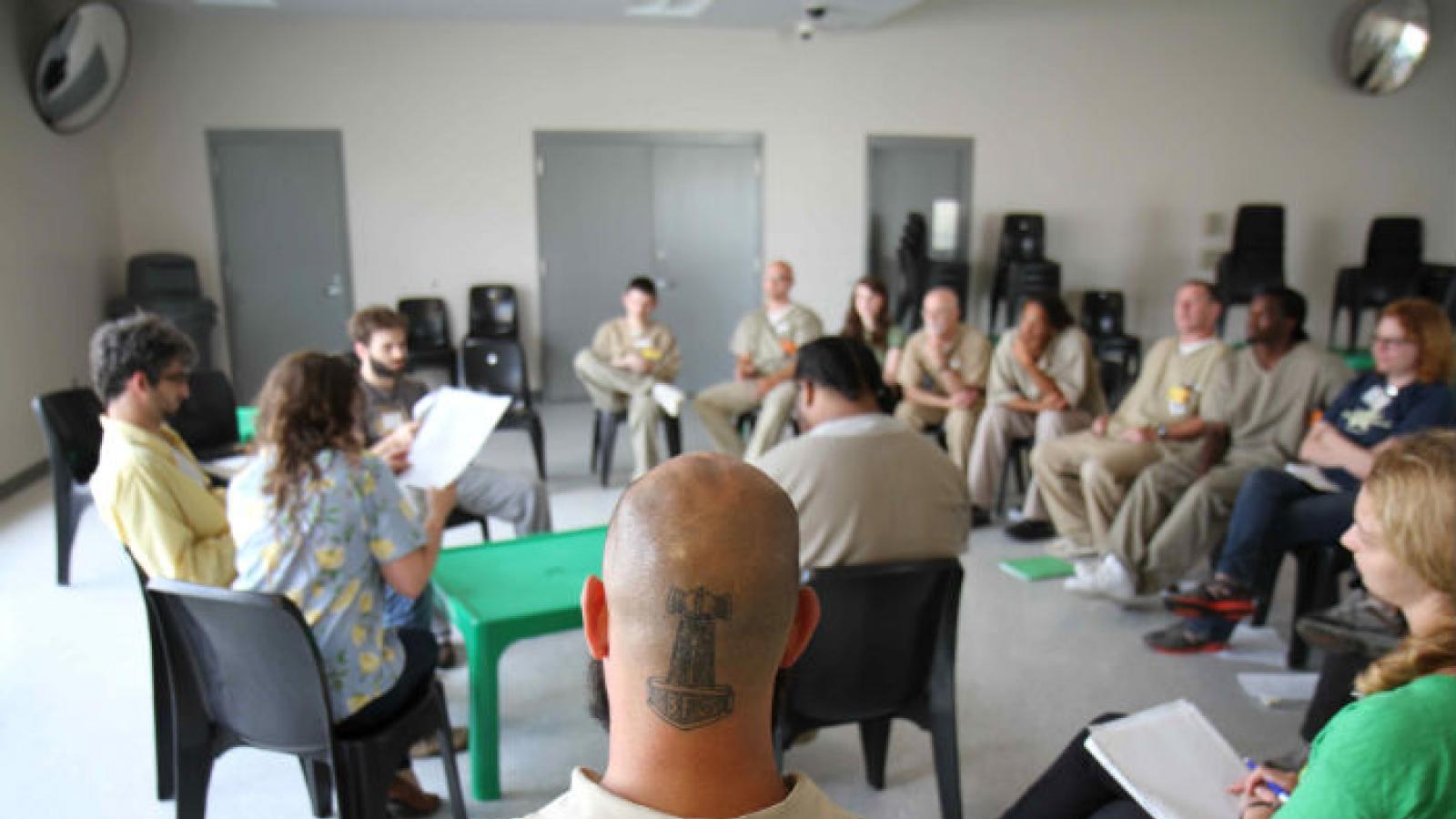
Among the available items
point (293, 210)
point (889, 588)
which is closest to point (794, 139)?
point (293, 210)

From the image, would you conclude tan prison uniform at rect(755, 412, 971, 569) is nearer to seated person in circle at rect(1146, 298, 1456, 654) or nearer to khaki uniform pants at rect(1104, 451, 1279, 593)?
seated person in circle at rect(1146, 298, 1456, 654)

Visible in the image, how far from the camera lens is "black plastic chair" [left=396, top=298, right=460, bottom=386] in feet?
23.9

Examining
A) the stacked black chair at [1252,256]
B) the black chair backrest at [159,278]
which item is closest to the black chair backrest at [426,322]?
the black chair backrest at [159,278]

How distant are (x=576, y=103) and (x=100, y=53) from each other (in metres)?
3.09

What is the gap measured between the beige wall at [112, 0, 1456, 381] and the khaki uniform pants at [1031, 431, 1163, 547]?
13.8 ft

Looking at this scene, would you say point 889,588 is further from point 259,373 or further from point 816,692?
point 259,373

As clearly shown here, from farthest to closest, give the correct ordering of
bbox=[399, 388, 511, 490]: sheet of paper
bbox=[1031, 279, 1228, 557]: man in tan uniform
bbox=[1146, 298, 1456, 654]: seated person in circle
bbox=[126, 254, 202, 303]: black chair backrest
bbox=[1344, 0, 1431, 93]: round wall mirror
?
bbox=[1344, 0, 1431, 93]: round wall mirror → bbox=[126, 254, 202, 303]: black chair backrest → bbox=[1031, 279, 1228, 557]: man in tan uniform → bbox=[1146, 298, 1456, 654]: seated person in circle → bbox=[399, 388, 511, 490]: sheet of paper

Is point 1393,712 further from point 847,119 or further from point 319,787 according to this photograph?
point 847,119

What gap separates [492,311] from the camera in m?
7.53

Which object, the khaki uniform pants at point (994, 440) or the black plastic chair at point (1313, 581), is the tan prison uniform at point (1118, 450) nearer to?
the khaki uniform pants at point (994, 440)

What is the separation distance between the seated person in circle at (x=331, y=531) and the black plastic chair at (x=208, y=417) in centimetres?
213

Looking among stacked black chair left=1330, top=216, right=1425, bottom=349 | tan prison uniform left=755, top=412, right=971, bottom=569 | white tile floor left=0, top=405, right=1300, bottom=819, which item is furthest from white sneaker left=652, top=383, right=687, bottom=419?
stacked black chair left=1330, top=216, right=1425, bottom=349

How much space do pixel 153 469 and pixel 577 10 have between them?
5.70 meters

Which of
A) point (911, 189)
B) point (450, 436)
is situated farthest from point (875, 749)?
point (911, 189)
